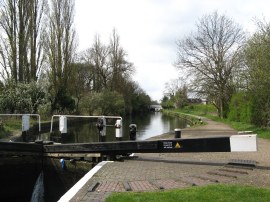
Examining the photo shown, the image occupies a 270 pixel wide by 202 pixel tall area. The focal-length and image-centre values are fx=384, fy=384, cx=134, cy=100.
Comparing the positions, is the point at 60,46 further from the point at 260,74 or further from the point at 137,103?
the point at 137,103

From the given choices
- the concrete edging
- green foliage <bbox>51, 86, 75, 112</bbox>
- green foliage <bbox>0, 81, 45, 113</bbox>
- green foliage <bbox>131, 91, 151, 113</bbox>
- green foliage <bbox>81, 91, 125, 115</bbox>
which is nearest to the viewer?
the concrete edging

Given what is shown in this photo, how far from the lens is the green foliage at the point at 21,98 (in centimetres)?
2872

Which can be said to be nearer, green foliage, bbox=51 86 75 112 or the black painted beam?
the black painted beam

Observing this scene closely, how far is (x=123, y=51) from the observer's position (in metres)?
55.1

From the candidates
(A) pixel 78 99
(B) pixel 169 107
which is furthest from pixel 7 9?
(B) pixel 169 107

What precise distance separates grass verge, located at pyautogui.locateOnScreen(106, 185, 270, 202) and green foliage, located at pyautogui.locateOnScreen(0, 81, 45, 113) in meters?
24.4

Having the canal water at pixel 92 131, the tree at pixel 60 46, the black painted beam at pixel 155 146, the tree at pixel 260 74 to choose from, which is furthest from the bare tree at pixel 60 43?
the black painted beam at pixel 155 146

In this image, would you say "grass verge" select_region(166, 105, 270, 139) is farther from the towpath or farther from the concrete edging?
the concrete edging

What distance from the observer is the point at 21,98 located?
29.7 meters

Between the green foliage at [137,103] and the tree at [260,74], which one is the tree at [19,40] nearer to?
the tree at [260,74]

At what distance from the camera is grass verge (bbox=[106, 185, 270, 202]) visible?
5.58 m

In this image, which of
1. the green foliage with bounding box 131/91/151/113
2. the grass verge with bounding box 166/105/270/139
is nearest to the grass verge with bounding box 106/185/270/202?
the grass verge with bounding box 166/105/270/139

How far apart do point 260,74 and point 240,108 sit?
11839 mm

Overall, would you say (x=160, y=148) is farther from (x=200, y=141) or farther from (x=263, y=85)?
(x=263, y=85)
